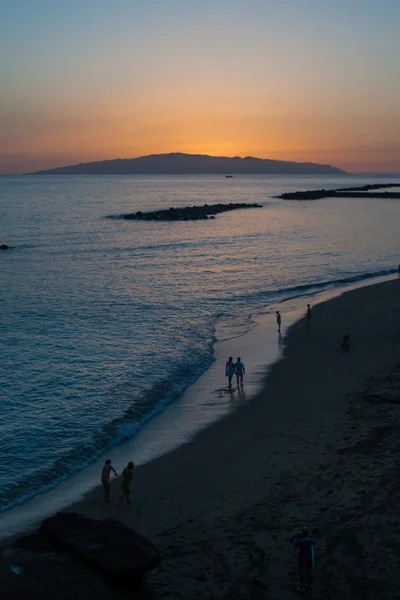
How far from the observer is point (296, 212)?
99.1 m

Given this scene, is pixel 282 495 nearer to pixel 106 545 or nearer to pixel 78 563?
pixel 106 545

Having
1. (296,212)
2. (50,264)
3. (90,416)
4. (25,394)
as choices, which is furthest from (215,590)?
(296,212)

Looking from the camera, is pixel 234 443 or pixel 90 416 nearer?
pixel 234 443

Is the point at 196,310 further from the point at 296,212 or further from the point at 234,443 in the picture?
the point at 296,212

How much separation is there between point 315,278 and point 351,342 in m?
15.7

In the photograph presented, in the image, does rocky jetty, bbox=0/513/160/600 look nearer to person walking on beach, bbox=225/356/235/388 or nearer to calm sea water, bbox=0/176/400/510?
calm sea water, bbox=0/176/400/510

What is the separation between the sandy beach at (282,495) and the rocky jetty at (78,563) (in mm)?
787

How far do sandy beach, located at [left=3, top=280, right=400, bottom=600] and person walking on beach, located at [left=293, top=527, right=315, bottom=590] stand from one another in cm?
15

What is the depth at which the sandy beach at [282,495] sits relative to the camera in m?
9.00

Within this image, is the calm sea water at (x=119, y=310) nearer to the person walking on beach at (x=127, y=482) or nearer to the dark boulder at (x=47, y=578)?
the person walking on beach at (x=127, y=482)

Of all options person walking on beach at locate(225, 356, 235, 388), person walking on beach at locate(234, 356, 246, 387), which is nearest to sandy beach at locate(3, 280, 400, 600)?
person walking on beach at locate(234, 356, 246, 387)

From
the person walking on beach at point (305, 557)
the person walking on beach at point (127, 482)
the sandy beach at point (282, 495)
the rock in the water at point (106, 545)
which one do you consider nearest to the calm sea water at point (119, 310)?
the person walking on beach at point (127, 482)

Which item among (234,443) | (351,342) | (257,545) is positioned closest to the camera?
(257,545)

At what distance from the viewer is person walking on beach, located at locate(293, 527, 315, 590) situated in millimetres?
8773
